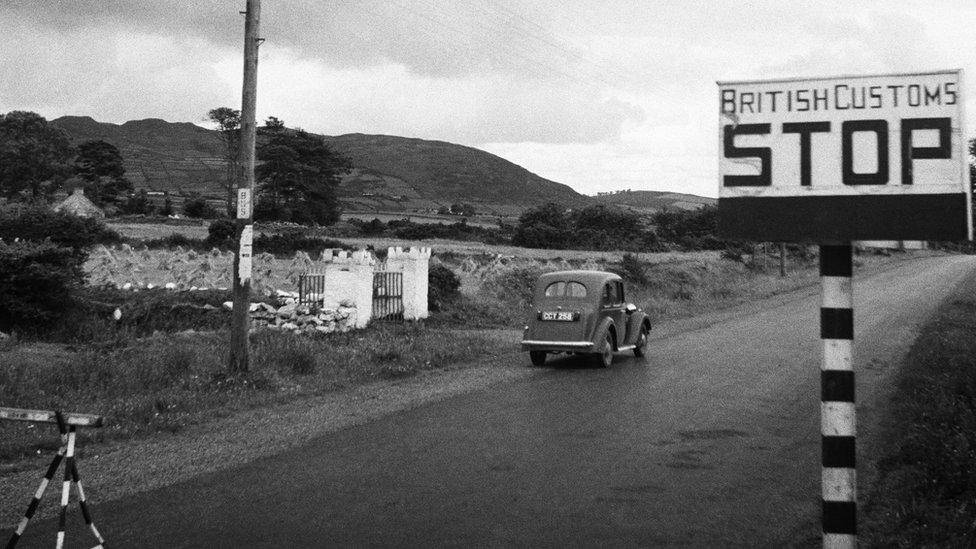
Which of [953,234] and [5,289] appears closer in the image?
[953,234]

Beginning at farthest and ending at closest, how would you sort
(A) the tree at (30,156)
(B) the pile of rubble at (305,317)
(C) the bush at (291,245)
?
(A) the tree at (30,156)
(C) the bush at (291,245)
(B) the pile of rubble at (305,317)

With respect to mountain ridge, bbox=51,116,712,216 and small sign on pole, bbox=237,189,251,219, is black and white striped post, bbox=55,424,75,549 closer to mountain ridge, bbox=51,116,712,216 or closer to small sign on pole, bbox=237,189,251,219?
small sign on pole, bbox=237,189,251,219

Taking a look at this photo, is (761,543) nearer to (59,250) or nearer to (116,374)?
(116,374)

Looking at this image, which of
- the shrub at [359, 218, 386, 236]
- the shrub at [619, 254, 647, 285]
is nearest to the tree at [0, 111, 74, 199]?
the shrub at [359, 218, 386, 236]

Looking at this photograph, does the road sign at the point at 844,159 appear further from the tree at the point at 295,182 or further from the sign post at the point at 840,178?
the tree at the point at 295,182

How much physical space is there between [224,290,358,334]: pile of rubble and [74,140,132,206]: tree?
75.6m

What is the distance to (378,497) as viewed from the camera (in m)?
6.86

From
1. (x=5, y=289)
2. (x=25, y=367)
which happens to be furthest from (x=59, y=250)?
(x=25, y=367)

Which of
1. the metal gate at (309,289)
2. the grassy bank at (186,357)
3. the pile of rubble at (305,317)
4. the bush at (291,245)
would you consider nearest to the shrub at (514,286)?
the grassy bank at (186,357)

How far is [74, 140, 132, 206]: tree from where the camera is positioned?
9078 centimetres

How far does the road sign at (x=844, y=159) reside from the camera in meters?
4.02

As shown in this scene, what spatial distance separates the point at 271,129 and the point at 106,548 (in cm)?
8025

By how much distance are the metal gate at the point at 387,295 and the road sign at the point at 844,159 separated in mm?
17706

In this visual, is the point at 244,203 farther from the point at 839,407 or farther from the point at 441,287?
the point at 441,287
